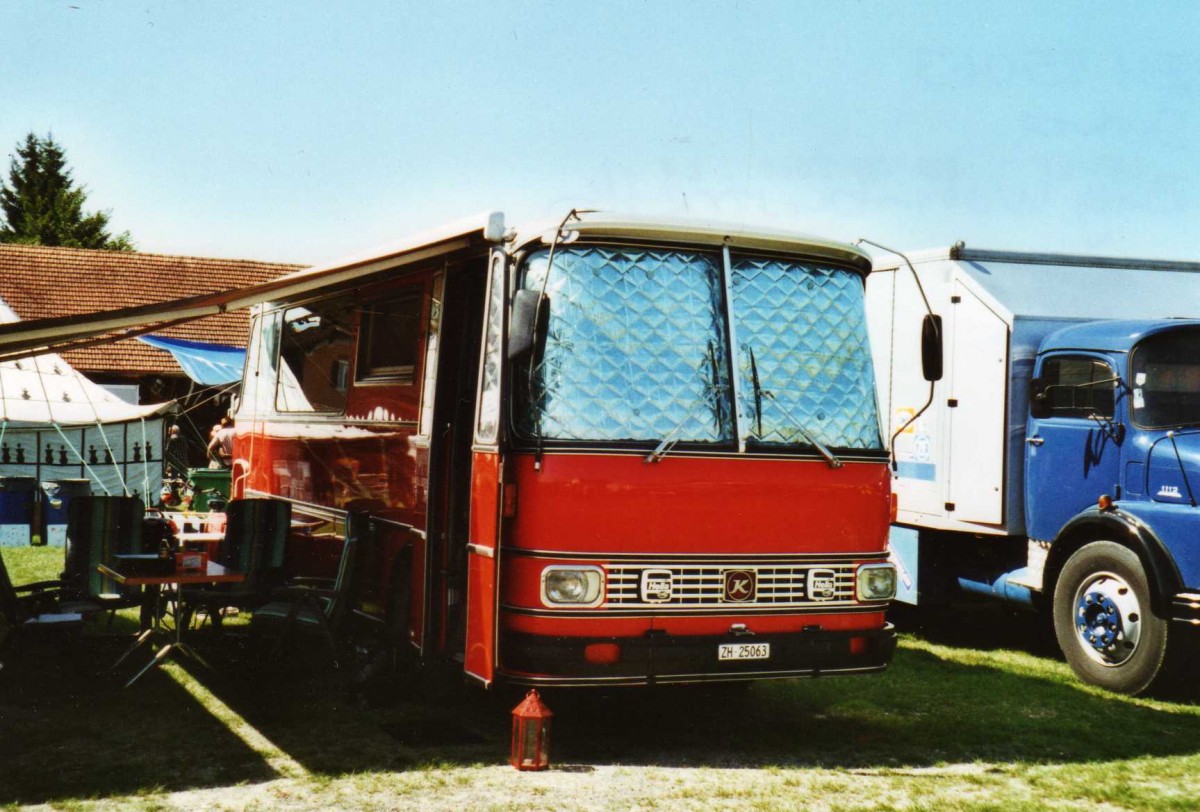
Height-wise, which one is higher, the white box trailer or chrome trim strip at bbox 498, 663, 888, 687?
the white box trailer

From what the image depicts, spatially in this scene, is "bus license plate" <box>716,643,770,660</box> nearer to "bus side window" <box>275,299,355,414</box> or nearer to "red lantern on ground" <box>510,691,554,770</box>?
"red lantern on ground" <box>510,691,554,770</box>

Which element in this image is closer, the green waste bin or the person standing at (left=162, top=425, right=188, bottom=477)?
the green waste bin

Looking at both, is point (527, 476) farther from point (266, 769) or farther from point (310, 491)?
point (310, 491)

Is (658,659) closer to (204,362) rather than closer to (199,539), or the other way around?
(199,539)

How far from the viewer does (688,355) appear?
6.56 metres

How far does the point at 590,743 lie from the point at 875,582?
1819 millimetres

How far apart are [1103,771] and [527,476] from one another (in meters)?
3.41

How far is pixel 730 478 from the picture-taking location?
21.4ft

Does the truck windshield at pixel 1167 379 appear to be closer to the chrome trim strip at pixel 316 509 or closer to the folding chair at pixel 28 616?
the chrome trim strip at pixel 316 509

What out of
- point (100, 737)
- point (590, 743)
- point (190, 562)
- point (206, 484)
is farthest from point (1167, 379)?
point (206, 484)

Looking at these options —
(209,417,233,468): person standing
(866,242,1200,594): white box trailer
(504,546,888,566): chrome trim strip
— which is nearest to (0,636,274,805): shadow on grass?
(504,546,888,566): chrome trim strip

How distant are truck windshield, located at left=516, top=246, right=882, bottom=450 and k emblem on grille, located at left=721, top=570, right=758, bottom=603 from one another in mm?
701

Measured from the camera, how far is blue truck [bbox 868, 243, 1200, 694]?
838cm

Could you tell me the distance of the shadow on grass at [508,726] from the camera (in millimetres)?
6469
